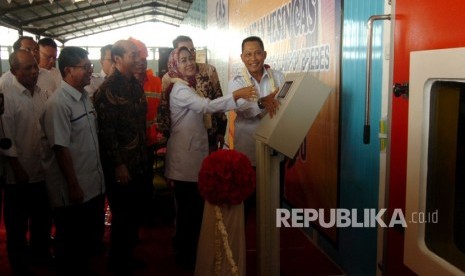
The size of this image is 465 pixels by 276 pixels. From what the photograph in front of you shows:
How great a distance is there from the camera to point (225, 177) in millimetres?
2010

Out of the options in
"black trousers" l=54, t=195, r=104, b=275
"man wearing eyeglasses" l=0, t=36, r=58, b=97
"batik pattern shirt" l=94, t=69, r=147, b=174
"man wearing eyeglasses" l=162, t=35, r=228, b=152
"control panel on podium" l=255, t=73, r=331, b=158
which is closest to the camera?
"control panel on podium" l=255, t=73, r=331, b=158

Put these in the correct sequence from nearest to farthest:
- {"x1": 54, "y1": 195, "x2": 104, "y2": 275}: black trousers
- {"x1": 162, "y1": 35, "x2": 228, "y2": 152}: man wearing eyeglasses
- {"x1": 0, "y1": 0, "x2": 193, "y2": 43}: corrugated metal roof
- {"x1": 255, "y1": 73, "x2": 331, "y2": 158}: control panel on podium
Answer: {"x1": 255, "y1": 73, "x2": 331, "y2": 158}: control panel on podium < {"x1": 54, "y1": 195, "x2": 104, "y2": 275}: black trousers < {"x1": 162, "y1": 35, "x2": 228, "y2": 152}: man wearing eyeglasses < {"x1": 0, "y1": 0, "x2": 193, "y2": 43}: corrugated metal roof

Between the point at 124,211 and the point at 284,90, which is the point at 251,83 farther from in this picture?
the point at 124,211

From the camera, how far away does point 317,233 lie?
10.8 ft

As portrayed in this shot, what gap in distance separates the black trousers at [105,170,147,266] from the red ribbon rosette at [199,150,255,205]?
0.69 metres

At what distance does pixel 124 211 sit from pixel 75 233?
0.37 metres

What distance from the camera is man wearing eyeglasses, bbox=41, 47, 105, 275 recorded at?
2.14 meters

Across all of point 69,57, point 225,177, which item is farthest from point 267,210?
point 69,57

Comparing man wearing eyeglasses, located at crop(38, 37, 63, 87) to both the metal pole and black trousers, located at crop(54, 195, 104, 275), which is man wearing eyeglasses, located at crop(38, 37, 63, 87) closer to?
black trousers, located at crop(54, 195, 104, 275)

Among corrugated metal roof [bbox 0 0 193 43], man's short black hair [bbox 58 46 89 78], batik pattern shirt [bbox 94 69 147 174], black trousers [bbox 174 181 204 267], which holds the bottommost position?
black trousers [bbox 174 181 204 267]

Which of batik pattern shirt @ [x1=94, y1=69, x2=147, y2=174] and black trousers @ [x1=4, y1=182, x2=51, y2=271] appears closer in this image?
batik pattern shirt @ [x1=94, y1=69, x2=147, y2=174]

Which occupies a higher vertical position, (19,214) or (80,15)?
(80,15)

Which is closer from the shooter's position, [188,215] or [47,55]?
[188,215]

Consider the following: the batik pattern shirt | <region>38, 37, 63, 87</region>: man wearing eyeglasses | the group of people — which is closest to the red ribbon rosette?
the group of people
